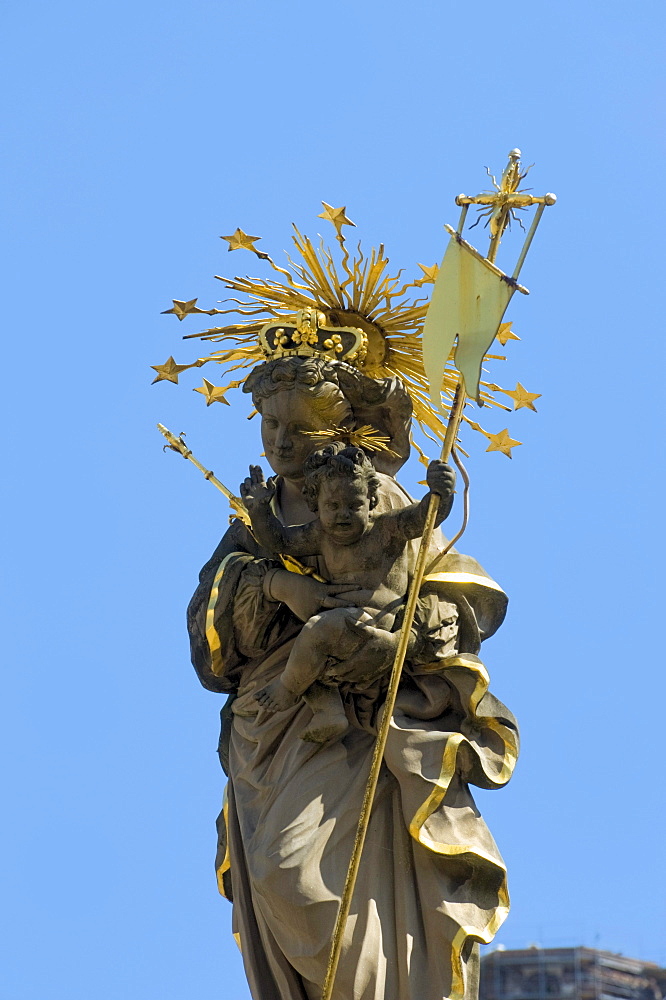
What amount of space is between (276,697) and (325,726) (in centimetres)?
30

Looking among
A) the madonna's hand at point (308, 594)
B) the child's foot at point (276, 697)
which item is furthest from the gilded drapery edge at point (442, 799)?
the child's foot at point (276, 697)

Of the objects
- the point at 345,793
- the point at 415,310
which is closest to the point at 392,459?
the point at 415,310

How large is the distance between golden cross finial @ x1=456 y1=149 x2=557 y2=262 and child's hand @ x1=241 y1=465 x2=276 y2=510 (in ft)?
4.84

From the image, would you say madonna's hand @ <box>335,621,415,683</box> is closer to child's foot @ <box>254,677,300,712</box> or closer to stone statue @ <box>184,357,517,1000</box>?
stone statue @ <box>184,357,517,1000</box>

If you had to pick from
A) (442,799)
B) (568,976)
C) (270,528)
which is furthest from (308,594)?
(568,976)

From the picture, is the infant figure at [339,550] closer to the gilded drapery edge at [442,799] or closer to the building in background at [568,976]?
the gilded drapery edge at [442,799]

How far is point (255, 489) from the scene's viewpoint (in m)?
11.3

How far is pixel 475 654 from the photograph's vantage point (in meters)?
11.5

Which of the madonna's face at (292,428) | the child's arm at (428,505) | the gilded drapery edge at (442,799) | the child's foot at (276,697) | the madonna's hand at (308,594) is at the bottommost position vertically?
the gilded drapery edge at (442,799)

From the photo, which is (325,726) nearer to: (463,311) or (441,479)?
(441,479)

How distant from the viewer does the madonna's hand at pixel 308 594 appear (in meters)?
11.2

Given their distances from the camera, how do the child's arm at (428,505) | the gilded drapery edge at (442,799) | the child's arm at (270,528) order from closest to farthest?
the gilded drapery edge at (442,799), the child's arm at (428,505), the child's arm at (270,528)

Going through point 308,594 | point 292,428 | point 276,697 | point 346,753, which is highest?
point 292,428

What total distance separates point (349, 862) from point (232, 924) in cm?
80
